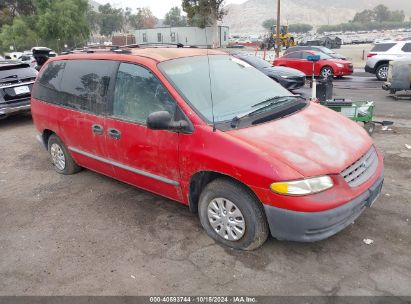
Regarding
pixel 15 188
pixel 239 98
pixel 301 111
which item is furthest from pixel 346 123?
pixel 15 188

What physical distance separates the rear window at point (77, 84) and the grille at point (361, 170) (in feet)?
8.52

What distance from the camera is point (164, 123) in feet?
10.8

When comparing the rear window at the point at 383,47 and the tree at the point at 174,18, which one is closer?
the rear window at the point at 383,47

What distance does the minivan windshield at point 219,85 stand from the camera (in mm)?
3557

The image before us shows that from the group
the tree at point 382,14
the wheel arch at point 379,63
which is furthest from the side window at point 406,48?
the tree at point 382,14

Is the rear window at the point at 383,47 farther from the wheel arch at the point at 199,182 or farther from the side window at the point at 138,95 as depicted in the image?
the wheel arch at the point at 199,182

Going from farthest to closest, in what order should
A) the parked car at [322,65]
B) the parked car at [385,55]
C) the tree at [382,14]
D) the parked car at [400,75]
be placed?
the tree at [382,14] → the parked car at [322,65] → the parked car at [385,55] → the parked car at [400,75]

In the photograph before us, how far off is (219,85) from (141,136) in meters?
0.95

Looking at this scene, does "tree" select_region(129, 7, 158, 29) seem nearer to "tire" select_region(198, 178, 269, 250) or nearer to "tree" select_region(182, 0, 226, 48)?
"tree" select_region(182, 0, 226, 48)

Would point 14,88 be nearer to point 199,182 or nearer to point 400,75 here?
point 199,182

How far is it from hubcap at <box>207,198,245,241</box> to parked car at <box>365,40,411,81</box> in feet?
45.1

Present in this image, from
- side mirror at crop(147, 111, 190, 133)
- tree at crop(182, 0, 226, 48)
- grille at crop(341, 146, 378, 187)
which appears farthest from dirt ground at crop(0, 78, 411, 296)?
tree at crop(182, 0, 226, 48)

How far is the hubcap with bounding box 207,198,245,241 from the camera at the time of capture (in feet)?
10.7

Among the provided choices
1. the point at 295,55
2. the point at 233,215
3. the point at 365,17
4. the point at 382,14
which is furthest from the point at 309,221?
the point at 382,14
